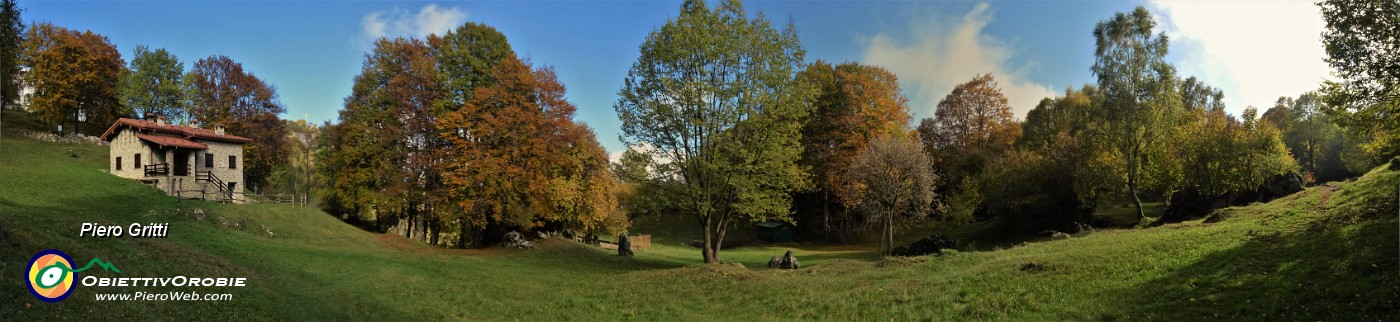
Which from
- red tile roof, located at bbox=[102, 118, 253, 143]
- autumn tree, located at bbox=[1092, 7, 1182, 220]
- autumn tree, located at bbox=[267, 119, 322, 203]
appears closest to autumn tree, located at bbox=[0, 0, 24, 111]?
red tile roof, located at bbox=[102, 118, 253, 143]

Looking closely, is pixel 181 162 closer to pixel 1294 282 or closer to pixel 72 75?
pixel 72 75

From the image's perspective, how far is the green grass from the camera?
12.6 m

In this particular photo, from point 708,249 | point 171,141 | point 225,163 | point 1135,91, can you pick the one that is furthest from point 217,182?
point 1135,91

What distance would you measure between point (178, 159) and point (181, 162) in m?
0.29

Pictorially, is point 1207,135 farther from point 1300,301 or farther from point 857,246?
point 1300,301

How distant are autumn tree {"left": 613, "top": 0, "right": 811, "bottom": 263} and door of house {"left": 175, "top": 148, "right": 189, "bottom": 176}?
3490cm

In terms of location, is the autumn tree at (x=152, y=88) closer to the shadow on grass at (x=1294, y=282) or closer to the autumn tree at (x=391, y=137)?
the autumn tree at (x=391, y=137)

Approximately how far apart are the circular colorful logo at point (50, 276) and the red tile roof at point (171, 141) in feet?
114

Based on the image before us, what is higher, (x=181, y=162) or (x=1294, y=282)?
(x=181, y=162)

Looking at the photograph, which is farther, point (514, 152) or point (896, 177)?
point (514, 152)

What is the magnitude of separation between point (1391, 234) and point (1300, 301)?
4.37 m

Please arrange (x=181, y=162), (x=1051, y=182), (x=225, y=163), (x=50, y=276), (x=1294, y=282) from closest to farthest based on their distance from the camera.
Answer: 1. (x=50, y=276)
2. (x=1294, y=282)
3. (x=181, y=162)
4. (x=225, y=163)
5. (x=1051, y=182)

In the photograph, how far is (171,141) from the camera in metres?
40.0

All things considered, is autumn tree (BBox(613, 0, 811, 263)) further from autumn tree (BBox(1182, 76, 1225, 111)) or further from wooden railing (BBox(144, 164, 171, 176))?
autumn tree (BBox(1182, 76, 1225, 111))
